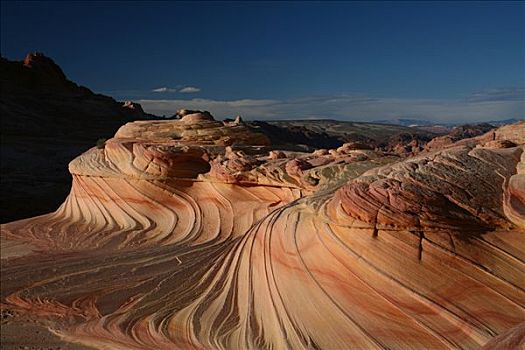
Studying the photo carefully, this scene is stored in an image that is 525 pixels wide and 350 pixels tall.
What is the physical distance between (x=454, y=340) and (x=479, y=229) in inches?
49.5

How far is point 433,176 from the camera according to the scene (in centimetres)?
586

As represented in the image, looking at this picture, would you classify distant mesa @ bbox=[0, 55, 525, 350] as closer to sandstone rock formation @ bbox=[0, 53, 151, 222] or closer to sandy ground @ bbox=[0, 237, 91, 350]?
sandy ground @ bbox=[0, 237, 91, 350]

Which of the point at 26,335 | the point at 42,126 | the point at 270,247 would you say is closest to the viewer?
the point at 270,247

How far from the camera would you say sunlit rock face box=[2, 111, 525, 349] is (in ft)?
17.0

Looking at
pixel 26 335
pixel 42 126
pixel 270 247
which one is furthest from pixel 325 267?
pixel 42 126

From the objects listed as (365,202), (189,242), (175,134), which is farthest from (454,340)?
(175,134)

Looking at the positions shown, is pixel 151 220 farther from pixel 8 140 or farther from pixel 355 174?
pixel 8 140

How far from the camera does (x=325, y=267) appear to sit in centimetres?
594

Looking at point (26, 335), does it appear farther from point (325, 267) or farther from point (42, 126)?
point (42, 126)

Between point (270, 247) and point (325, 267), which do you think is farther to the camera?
point (270, 247)

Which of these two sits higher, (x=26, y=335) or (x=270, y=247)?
(x=270, y=247)

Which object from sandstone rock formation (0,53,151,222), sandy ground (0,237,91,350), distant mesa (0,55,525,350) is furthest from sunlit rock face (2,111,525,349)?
sandstone rock formation (0,53,151,222)

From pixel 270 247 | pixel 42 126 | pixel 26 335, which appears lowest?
pixel 26 335

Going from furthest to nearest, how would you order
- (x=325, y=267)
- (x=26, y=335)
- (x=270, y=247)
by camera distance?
1. (x=26, y=335)
2. (x=270, y=247)
3. (x=325, y=267)
